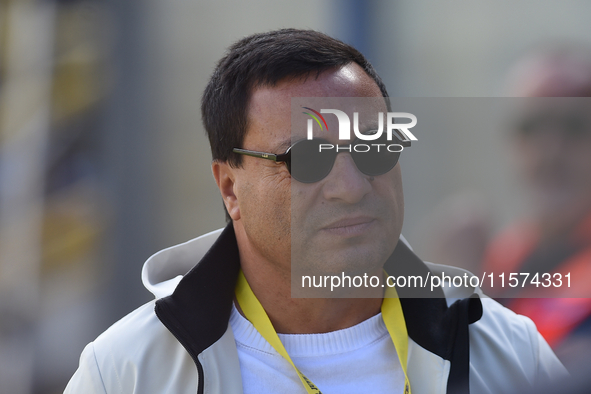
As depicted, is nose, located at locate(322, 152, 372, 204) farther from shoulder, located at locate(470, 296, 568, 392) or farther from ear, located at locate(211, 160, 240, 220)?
shoulder, located at locate(470, 296, 568, 392)

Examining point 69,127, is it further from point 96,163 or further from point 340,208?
point 340,208

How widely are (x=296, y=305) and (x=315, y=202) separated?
44 centimetres

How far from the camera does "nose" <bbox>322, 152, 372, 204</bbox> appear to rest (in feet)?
6.26

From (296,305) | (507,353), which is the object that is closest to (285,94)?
(296,305)

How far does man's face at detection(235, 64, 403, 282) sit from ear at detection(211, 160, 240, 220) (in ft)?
0.32

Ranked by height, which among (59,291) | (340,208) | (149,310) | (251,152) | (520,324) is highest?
(251,152)

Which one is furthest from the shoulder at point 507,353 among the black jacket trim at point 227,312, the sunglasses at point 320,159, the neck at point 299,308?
the sunglasses at point 320,159

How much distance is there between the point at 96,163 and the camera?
3982 millimetres

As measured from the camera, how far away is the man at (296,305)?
190 centimetres

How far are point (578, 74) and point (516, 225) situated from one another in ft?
2.11

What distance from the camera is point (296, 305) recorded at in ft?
6.93

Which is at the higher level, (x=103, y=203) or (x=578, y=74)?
(x=578, y=74)

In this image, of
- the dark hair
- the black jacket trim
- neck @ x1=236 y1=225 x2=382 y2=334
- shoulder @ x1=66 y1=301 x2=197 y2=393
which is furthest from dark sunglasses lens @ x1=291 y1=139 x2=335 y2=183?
shoulder @ x1=66 y1=301 x2=197 y2=393

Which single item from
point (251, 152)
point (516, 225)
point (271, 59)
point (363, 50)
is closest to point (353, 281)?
point (251, 152)
